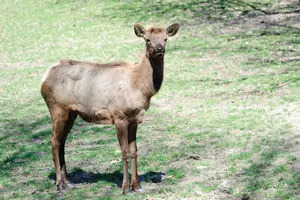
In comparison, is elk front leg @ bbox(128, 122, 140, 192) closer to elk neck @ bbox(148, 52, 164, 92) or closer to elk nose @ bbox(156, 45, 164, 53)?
elk neck @ bbox(148, 52, 164, 92)

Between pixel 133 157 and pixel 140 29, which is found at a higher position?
pixel 140 29

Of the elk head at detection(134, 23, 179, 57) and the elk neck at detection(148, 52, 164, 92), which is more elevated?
the elk head at detection(134, 23, 179, 57)

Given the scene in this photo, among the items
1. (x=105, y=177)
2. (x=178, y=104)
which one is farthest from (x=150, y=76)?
(x=178, y=104)

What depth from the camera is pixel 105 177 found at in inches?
348

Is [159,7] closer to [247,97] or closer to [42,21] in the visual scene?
[42,21]

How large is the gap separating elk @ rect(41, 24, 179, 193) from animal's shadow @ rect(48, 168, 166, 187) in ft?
1.42

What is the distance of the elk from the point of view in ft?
25.6

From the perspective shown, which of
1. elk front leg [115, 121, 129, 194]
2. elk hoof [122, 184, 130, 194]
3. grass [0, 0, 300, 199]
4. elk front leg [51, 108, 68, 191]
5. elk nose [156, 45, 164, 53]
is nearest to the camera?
elk nose [156, 45, 164, 53]

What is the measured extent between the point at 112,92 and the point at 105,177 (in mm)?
1555

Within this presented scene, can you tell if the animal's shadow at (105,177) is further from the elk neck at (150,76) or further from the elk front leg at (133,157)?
the elk neck at (150,76)

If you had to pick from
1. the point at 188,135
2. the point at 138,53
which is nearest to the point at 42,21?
the point at 138,53

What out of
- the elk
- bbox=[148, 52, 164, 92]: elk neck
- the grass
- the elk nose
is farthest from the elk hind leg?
the elk nose

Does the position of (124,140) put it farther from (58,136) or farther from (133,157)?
(58,136)

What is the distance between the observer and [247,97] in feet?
42.9
